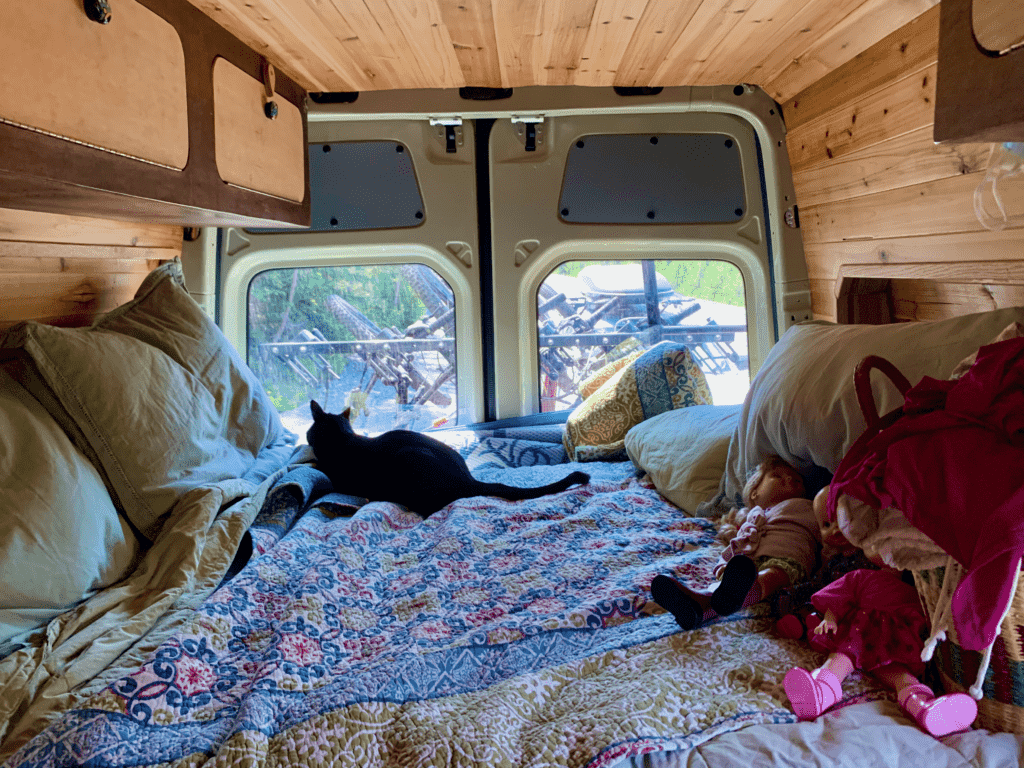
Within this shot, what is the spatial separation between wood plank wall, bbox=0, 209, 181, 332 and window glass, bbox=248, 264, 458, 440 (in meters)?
0.61

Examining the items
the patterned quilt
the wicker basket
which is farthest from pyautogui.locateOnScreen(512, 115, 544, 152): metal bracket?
the wicker basket

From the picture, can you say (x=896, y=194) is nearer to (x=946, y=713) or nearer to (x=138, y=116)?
(x=946, y=713)

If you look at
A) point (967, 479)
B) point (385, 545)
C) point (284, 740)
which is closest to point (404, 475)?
point (385, 545)

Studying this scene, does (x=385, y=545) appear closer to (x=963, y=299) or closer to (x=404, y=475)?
(x=404, y=475)

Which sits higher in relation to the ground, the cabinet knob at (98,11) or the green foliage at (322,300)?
the cabinet knob at (98,11)

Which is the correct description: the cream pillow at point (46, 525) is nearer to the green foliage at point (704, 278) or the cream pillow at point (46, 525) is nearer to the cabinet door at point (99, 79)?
the cabinet door at point (99, 79)

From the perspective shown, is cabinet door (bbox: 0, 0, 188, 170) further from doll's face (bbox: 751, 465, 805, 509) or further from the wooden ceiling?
doll's face (bbox: 751, 465, 805, 509)

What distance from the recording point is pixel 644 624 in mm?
1434

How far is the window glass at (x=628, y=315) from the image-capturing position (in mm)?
3162

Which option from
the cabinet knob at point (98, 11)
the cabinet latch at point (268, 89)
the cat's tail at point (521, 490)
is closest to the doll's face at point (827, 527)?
the cat's tail at point (521, 490)

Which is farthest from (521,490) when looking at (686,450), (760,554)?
(760,554)

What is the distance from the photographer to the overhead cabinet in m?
1.22

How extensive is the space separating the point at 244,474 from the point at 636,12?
172cm

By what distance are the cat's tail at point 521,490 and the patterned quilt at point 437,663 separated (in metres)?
0.27
